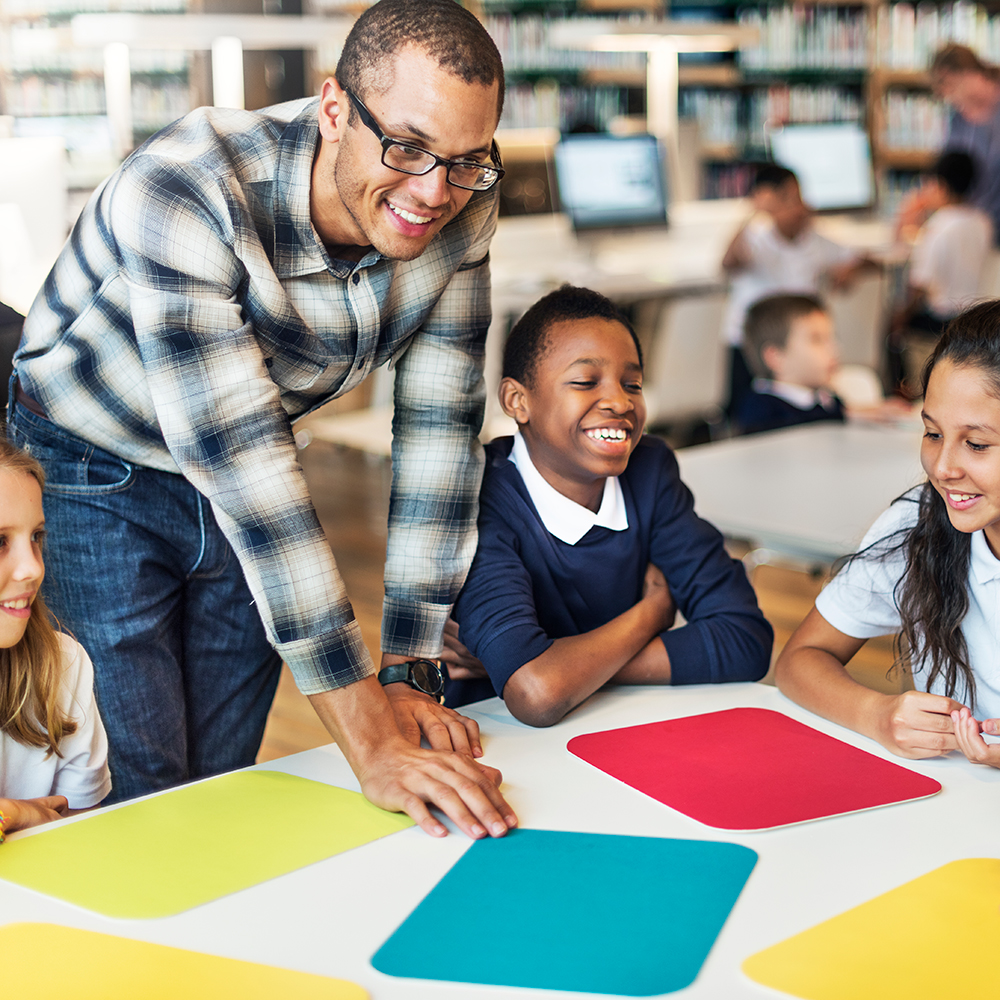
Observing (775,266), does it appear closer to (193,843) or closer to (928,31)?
(928,31)

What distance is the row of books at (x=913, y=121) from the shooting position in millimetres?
7434

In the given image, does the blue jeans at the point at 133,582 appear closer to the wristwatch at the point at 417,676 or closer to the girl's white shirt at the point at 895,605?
the wristwatch at the point at 417,676

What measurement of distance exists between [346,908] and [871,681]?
7.49 ft

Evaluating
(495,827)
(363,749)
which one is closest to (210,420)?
(363,749)

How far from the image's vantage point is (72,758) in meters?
1.26

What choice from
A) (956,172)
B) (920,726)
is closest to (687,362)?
(956,172)

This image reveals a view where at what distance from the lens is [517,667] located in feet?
4.42

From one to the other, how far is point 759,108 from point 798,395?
4727 mm

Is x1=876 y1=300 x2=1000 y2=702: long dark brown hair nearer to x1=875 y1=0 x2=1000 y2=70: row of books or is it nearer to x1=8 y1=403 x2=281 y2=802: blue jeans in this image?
x1=8 y1=403 x2=281 y2=802: blue jeans

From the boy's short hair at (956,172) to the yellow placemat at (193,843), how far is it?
5.23 meters

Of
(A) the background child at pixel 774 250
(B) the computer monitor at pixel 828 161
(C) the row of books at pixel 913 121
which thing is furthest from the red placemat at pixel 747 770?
(C) the row of books at pixel 913 121

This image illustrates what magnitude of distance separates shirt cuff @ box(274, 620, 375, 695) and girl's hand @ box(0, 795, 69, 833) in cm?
25

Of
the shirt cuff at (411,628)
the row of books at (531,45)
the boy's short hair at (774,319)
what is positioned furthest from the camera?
the row of books at (531,45)

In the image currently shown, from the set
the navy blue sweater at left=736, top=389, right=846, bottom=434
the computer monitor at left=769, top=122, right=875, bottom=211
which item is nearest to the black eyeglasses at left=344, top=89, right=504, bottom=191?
the navy blue sweater at left=736, top=389, right=846, bottom=434
